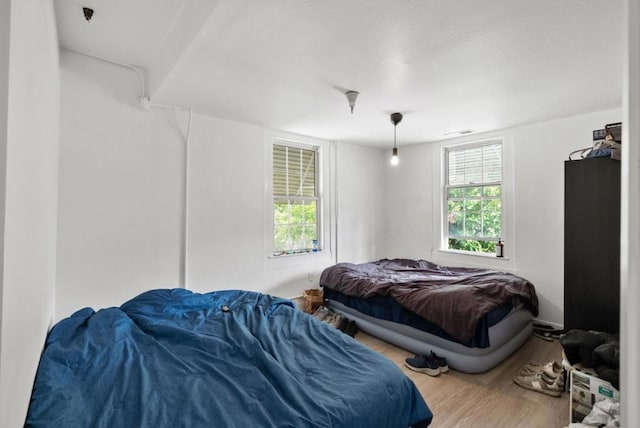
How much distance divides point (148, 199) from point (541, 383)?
12.1 feet

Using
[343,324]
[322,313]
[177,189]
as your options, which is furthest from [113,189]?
[343,324]

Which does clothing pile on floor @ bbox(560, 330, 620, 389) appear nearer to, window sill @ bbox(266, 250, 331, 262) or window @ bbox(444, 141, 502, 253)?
window @ bbox(444, 141, 502, 253)

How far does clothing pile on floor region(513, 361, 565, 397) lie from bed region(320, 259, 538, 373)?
0.76 feet

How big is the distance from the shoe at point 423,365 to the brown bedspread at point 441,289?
1.08 feet

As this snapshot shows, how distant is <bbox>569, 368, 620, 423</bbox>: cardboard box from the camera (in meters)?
1.82

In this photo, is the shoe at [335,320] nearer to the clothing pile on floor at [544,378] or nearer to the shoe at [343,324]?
the shoe at [343,324]

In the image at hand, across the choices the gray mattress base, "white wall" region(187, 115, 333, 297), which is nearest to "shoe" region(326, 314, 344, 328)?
the gray mattress base

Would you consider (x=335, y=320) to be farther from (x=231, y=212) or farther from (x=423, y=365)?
(x=231, y=212)

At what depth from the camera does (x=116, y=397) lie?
1.36 m

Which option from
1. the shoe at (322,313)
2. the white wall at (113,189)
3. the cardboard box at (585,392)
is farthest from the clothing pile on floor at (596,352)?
the white wall at (113,189)

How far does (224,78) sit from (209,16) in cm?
82

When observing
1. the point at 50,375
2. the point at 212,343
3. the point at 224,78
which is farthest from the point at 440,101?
the point at 50,375

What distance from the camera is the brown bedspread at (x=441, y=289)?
2.67m

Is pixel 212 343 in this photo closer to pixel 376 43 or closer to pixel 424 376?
pixel 424 376
